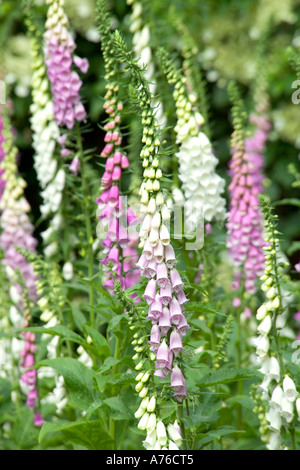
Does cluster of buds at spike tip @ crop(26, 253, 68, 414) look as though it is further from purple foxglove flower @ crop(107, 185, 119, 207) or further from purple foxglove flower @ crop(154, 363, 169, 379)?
purple foxglove flower @ crop(154, 363, 169, 379)

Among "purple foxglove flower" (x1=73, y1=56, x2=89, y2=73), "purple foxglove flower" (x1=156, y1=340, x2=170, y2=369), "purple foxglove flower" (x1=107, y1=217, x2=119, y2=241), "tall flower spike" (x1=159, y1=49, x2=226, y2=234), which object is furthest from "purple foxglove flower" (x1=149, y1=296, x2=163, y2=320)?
"purple foxglove flower" (x1=73, y1=56, x2=89, y2=73)

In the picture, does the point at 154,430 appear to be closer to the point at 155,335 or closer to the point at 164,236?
the point at 155,335

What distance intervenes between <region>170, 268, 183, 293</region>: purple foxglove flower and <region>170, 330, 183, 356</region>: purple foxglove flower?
15 centimetres

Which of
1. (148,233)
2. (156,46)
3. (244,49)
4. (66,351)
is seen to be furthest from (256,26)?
(148,233)

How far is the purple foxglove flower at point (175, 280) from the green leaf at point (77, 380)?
2.42 feet

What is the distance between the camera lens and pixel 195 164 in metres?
3.66

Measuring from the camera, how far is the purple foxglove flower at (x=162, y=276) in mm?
2391

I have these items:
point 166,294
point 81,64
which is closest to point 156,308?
point 166,294

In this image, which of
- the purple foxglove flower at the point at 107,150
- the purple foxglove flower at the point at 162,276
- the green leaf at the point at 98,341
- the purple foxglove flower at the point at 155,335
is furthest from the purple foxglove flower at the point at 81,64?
the purple foxglove flower at the point at 155,335

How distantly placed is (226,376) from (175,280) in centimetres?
52

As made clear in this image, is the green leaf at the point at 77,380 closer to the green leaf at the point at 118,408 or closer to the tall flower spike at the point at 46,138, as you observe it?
the green leaf at the point at 118,408

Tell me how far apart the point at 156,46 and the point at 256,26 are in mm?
3505

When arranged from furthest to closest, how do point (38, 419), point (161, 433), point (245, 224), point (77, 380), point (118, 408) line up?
point (245, 224)
point (38, 419)
point (77, 380)
point (118, 408)
point (161, 433)
